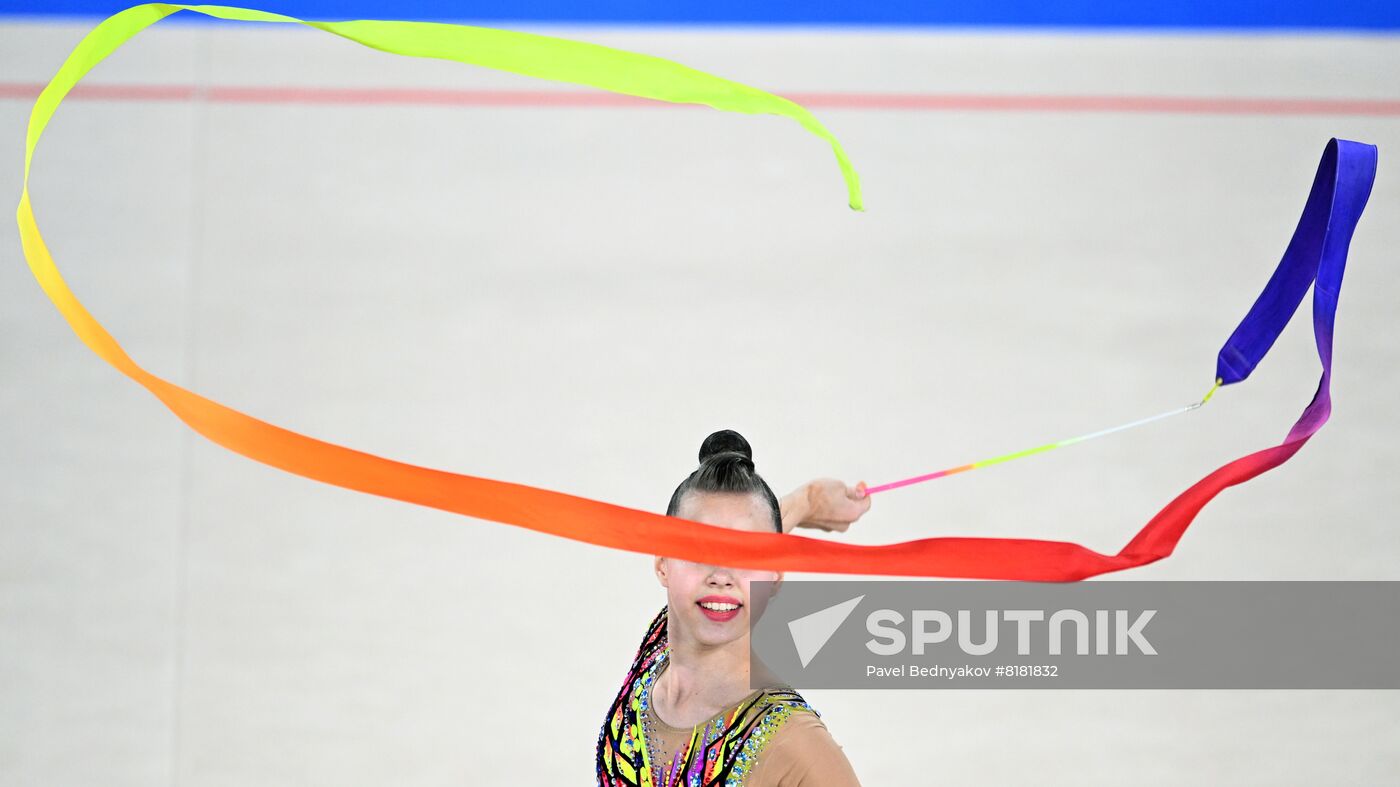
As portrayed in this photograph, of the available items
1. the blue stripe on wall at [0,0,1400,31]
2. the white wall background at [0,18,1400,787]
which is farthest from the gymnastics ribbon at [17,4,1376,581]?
the blue stripe on wall at [0,0,1400,31]

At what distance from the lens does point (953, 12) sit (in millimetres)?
3842

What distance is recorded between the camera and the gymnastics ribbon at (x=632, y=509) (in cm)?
126

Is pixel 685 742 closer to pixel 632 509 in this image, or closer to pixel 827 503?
pixel 632 509

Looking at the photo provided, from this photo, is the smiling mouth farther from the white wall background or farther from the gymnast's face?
the white wall background

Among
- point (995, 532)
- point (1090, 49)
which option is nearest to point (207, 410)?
point (995, 532)

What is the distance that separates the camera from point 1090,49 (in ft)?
12.5

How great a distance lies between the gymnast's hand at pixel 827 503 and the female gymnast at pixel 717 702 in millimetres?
412

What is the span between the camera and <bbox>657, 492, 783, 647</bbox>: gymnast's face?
135 cm

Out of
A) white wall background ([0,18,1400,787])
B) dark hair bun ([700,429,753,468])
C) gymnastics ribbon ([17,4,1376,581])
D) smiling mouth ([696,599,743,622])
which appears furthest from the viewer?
white wall background ([0,18,1400,787])

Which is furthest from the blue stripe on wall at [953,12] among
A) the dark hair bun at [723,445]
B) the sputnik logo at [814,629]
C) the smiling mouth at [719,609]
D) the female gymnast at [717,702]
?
the smiling mouth at [719,609]

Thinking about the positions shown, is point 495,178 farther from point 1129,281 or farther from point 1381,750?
point 1381,750

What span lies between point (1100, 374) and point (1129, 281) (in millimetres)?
271

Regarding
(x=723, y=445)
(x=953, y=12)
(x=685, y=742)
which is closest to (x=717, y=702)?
(x=685, y=742)

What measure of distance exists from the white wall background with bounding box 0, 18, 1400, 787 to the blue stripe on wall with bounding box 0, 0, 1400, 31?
2.4 inches
